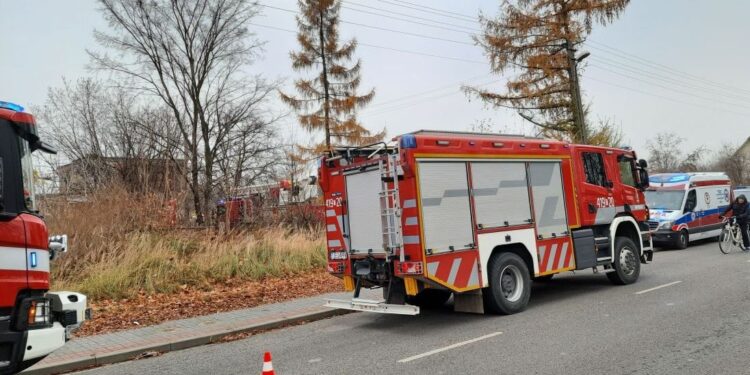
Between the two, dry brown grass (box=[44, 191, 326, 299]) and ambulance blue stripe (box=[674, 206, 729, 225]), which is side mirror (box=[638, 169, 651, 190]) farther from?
ambulance blue stripe (box=[674, 206, 729, 225])

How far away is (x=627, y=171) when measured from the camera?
11594mm

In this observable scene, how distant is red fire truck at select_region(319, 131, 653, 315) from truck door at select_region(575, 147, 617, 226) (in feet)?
0.07

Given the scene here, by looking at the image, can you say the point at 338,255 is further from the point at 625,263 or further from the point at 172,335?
the point at 625,263

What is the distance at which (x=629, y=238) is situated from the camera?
11.2 metres

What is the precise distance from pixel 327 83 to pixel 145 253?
15.8m

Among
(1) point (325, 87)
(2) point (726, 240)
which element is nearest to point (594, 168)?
(2) point (726, 240)

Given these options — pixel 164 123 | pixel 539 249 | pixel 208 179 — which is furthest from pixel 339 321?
pixel 164 123

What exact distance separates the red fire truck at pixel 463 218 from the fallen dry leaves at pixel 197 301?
2865 mm

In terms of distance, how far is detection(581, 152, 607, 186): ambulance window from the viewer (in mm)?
10445

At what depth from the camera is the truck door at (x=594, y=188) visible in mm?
10181

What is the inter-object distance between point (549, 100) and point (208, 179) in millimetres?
14733

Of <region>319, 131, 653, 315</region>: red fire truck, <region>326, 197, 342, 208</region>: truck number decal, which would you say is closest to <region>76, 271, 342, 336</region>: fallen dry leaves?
<region>319, 131, 653, 315</region>: red fire truck

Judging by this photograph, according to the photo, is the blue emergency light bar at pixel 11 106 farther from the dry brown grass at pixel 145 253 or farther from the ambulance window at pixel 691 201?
the ambulance window at pixel 691 201

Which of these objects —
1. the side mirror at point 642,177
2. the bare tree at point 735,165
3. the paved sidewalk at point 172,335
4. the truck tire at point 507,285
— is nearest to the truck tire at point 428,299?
the paved sidewalk at point 172,335
